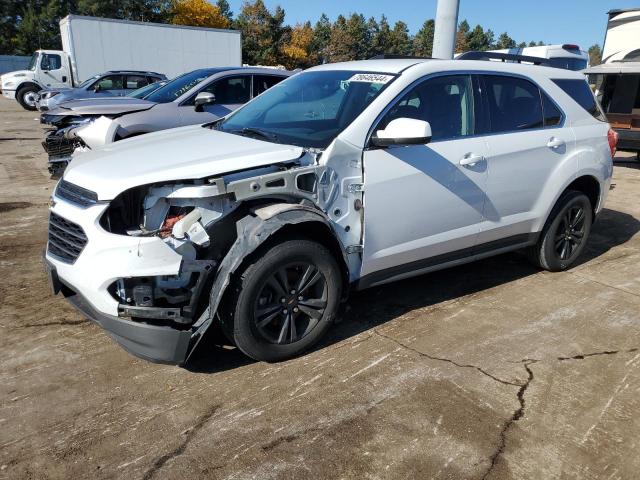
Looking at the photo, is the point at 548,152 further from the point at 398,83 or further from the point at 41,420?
the point at 41,420

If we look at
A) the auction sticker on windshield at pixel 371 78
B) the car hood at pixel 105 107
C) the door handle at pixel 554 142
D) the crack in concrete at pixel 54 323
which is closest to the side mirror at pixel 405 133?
the auction sticker on windshield at pixel 371 78

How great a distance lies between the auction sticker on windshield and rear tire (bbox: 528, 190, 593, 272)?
7.07 ft

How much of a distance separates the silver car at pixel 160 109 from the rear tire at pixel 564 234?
453cm

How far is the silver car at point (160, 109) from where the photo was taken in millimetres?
6887

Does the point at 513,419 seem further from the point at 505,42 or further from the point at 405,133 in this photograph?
the point at 505,42

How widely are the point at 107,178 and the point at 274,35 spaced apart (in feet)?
198

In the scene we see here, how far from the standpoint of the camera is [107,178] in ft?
9.64

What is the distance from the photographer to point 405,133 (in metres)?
3.27

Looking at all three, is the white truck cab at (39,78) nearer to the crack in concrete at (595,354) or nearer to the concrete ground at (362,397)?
the concrete ground at (362,397)

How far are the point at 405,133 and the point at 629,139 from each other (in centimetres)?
989

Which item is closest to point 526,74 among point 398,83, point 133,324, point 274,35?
point 398,83

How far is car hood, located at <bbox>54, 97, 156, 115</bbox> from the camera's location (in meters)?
7.32

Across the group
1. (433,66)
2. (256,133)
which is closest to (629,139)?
(433,66)

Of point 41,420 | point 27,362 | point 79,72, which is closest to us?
point 41,420
